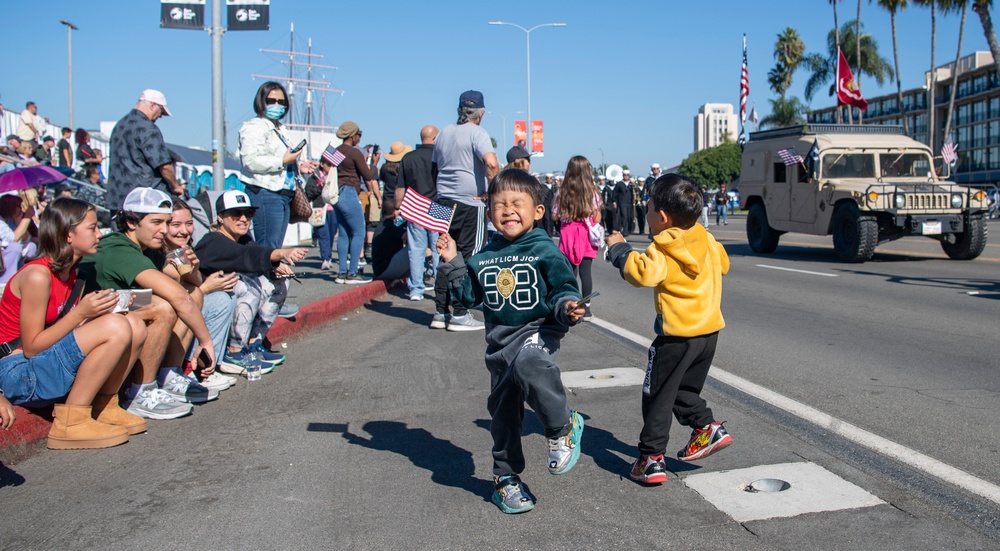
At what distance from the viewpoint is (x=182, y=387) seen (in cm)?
539

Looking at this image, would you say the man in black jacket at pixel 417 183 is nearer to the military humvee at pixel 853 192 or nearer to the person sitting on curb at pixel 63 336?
the person sitting on curb at pixel 63 336

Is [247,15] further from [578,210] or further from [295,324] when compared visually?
[578,210]

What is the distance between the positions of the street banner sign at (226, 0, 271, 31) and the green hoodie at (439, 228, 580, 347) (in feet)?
32.8

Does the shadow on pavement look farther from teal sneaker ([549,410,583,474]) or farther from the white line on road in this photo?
the white line on road

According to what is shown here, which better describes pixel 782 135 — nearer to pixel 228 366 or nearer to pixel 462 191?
pixel 462 191

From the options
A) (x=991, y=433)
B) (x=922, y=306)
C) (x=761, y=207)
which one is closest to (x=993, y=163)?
(x=761, y=207)

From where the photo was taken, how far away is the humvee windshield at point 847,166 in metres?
15.9

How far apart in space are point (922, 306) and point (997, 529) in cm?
701

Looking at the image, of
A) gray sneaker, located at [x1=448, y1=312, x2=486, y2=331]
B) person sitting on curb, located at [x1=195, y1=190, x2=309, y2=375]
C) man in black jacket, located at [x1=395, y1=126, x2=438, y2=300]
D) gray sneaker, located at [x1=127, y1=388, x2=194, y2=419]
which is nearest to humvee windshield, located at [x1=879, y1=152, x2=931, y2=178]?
man in black jacket, located at [x1=395, y1=126, x2=438, y2=300]

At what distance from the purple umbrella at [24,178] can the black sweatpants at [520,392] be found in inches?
198

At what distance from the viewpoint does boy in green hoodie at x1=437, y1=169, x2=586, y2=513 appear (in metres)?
3.48

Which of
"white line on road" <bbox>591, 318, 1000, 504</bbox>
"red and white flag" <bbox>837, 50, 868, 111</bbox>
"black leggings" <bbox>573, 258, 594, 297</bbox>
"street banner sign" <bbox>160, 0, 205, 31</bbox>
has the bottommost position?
"white line on road" <bbox>591, 318, 1000, 504</bbox>

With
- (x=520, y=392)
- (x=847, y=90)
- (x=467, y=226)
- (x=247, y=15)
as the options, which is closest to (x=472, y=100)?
(x=467, y=226)

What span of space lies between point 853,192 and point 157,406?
12.8 meters
